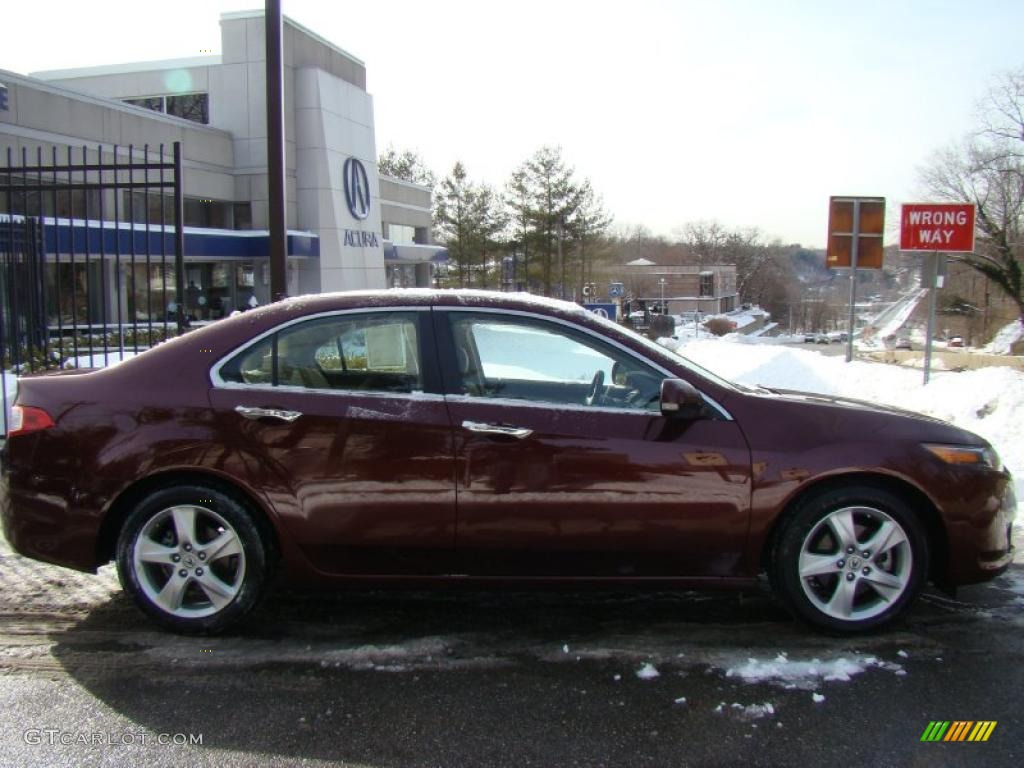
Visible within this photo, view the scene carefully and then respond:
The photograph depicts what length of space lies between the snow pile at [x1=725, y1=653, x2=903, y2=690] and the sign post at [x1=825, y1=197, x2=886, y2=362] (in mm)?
12265

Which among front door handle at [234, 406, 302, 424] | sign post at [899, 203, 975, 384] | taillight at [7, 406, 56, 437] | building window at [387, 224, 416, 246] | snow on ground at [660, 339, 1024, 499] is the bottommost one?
snow on ground at [660, 339, 1024, 499]

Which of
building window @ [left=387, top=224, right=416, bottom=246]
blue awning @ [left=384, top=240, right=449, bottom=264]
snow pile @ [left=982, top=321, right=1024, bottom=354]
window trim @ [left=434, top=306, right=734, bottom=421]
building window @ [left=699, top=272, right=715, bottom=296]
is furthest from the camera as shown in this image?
building window @ [left=699, top=272, right=715, bottom=296]

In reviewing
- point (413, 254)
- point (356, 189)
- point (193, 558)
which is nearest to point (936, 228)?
point (193, 558)

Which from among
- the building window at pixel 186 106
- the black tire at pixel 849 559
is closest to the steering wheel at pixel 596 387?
the black tire at pixel 849 559

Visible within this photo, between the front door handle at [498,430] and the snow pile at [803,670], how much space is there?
1.27 metres

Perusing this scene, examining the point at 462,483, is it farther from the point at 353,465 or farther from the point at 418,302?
the point at 418,302

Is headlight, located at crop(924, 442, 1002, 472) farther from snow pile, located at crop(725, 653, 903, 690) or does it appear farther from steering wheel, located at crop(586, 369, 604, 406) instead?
steering wheel, located at crop(586, 369, 604, 406)

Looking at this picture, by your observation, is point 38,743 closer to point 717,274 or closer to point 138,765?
point 138,765

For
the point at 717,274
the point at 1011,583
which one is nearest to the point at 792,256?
the point at 717,274

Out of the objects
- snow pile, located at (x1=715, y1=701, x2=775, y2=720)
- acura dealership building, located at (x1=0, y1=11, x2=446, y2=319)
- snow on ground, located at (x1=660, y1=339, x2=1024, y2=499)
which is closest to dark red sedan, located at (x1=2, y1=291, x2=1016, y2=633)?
snow pile, located at (x1=715, y1=701, x2=775, y2=720)

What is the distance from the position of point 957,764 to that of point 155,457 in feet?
10.8

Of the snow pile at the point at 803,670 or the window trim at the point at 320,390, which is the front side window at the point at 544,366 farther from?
the snow pile at the point at 803,670

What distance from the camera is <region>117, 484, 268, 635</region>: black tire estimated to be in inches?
148

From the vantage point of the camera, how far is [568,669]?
11.6 ft
